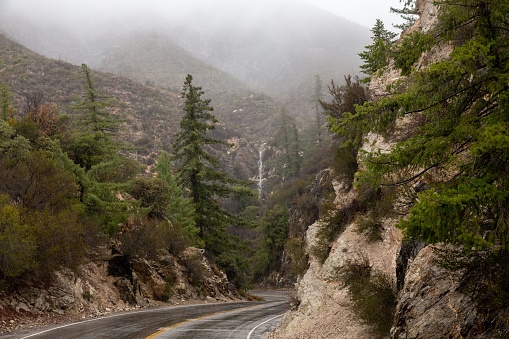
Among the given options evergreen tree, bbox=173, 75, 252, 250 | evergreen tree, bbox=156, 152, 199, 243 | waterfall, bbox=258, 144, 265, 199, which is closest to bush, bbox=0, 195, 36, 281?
evergreen tree, bbox=156, 152, 199, 243

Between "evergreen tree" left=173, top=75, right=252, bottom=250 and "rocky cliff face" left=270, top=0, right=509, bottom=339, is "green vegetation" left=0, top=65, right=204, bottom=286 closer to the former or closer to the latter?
"evergreen tree" left=173, top=75, right=252, bottom=250

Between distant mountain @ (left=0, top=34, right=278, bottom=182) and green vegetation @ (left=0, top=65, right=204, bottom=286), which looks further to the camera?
distant mountain @ (left=0, top=34, right=278, bottom=182)

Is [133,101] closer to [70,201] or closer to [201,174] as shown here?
[201,174]

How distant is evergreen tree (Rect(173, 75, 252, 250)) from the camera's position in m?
29.8

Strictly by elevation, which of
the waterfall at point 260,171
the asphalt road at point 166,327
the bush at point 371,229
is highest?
the waterfall at point 260,171

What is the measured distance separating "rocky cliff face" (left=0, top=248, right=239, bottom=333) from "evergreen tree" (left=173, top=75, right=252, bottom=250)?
321 cm

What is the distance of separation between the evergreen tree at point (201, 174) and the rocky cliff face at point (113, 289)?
3.21 metres

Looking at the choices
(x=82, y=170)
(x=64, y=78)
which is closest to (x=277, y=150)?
(x=64, y=78)

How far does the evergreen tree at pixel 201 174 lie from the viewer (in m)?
29.8

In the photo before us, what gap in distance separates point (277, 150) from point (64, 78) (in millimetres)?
42533

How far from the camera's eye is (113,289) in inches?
803

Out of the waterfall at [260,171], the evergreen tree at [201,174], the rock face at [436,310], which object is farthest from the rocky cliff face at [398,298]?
the waterfall at [260,171]

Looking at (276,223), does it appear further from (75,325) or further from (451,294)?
(451,294)

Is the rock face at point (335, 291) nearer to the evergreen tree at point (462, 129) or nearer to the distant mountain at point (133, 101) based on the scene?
Answer: the evergreen tree at point (462, 129)
